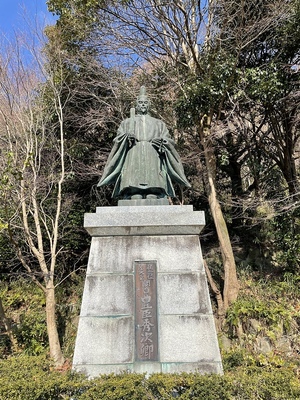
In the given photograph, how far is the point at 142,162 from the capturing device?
4355mm

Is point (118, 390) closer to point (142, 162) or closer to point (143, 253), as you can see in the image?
point (143, 253)

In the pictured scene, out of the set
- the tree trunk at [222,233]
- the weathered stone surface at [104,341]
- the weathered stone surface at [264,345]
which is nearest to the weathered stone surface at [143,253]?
the weathered stone surface at [104,341]

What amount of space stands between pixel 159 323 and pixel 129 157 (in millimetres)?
2157

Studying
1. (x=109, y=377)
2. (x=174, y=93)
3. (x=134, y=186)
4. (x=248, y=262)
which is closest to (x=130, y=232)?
(x=134, y=186)

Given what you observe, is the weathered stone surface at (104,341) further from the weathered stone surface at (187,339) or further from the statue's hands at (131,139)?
the statue's hands at (131,139)

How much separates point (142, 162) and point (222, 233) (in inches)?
172

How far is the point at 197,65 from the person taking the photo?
7.85 m

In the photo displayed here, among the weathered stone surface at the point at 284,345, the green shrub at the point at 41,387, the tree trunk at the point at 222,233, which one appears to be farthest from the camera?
the tree trunk at the point at 222,233

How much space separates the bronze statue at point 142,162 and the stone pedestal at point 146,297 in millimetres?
387

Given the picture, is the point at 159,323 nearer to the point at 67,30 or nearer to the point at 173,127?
the point at 173,127

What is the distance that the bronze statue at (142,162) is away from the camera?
432cm

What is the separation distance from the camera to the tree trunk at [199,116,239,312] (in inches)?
304

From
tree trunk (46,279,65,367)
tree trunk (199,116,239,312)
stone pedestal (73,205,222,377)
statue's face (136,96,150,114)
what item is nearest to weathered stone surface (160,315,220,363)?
stone pedestal (73,205,222,377)

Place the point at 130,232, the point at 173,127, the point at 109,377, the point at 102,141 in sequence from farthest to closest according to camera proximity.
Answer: the point at 102,141 < the point at 173,127 < the point at 130,232 < the point at 109,377
